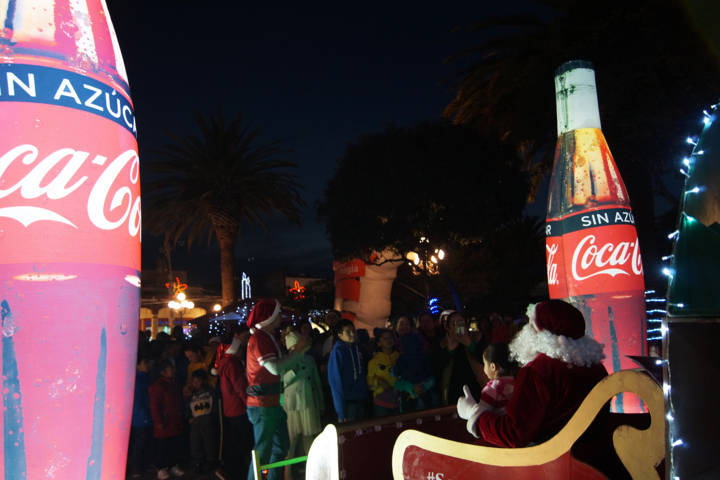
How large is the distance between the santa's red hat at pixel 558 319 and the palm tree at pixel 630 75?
8570mm

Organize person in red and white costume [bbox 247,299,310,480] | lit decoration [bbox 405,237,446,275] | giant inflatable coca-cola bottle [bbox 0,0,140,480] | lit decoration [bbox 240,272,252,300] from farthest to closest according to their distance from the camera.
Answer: lit decoration [bbox 240,272,252,300] → lit decoration [bbox 405,237,446,275] → person in red and white costume [bbox 247,299,310,480] → giant inflatable coca-cola bottle [bbox 0,0,140,480]

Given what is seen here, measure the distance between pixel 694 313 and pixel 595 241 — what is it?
4.77 m

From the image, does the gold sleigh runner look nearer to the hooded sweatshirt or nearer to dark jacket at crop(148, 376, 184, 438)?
the hooded sweatshirt

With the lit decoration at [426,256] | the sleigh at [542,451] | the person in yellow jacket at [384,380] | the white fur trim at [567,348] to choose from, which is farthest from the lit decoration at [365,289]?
the white fur trim at [567,348]

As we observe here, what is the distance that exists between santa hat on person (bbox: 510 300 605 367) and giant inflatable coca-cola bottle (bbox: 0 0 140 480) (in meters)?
2.13

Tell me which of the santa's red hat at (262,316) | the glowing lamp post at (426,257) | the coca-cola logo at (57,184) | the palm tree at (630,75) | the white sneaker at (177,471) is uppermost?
the palm tree at (630,75)

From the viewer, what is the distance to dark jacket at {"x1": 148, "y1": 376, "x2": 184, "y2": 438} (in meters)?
7.32

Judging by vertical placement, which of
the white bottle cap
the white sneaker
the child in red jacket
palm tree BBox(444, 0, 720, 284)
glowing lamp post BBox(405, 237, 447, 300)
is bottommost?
the white sneaker

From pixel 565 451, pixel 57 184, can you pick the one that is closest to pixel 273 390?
pixel 565 451

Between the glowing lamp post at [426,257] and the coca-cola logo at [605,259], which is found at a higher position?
the glowing lamp post at [426,257]

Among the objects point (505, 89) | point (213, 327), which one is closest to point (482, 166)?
point (505, 89)

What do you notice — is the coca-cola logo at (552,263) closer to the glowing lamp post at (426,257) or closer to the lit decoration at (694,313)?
the lit decoration at (694,313)

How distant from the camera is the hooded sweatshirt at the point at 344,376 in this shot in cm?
678

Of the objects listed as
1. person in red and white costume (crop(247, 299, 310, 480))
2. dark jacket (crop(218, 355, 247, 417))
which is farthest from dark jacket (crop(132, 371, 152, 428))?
person in red and white costume (crop(247, 299, 310, 480))
